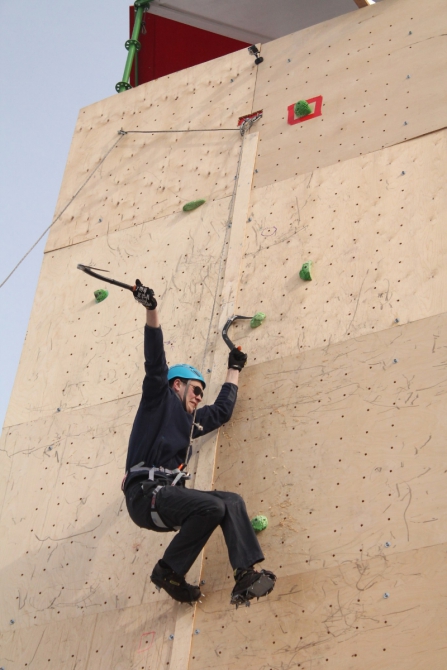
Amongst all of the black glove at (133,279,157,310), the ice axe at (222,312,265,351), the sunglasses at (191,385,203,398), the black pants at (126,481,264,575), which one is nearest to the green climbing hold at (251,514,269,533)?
the black pants at (126,481,264,575)

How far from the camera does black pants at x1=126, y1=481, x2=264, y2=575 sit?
→ 3686 millimetres

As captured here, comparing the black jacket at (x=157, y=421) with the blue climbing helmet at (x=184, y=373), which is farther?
the blue climbing helmet at (x=184, y=373)

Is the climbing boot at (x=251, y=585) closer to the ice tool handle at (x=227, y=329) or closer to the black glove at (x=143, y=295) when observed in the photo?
the black glove at (x=143, y=295)

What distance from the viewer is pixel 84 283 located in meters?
5.58

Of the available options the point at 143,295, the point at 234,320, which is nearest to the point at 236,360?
the point at 234,320

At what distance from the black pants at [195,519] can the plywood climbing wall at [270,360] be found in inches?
10.9

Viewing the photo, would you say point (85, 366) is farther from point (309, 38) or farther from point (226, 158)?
point (309, 38)

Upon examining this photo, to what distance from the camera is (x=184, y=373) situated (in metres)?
4.38

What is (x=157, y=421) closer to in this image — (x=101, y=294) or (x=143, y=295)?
(x=143, y=295)

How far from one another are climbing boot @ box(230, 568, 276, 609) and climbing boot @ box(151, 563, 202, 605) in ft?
1.30

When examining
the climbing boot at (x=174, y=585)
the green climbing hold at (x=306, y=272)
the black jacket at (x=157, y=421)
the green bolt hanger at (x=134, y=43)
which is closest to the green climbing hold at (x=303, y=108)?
the green climbing hold at (x=306, y=272)

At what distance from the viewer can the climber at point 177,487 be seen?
3.68 metres

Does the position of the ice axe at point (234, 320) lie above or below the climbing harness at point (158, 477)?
above

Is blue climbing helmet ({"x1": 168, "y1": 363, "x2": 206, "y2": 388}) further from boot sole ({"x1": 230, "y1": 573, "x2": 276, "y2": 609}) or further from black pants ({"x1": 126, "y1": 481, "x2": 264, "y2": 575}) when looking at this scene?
boot sole ({"x1": 230, "y1": 573, "x2": 276, "y2": 609})
